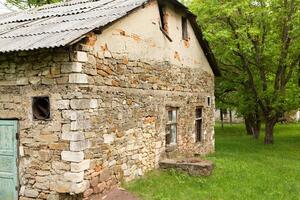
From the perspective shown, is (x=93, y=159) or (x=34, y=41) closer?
(x=34, y=41)

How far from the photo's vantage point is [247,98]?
18.3 m

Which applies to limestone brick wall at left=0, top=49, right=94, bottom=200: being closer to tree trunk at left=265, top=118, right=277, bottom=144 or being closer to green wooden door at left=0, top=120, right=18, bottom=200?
green wooden door at left=0, top=120, right=18, bottom=200

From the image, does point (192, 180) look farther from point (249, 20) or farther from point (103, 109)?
point (249, 20)

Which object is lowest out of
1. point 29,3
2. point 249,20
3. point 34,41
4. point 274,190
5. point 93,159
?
point 274,190

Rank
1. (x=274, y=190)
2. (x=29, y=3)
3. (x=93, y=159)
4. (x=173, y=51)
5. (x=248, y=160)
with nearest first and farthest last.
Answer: (x=93, y=159) < (x=274, y=190) < (x=173, y=51) < (x=248, y=160) < (x=29, y=3)

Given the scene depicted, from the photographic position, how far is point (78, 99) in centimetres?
681

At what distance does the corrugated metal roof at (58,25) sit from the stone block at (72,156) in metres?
1.96

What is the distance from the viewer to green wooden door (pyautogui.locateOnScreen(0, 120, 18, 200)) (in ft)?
23.8

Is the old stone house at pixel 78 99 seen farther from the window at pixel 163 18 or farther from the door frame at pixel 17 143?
the window at pixel 163 18

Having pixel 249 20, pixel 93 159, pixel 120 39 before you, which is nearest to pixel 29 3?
pixel 249 20

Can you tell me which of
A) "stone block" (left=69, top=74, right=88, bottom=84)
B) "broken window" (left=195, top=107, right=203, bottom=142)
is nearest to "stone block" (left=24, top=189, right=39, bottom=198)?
"stone block" (left=69, top=74, right=88, bottom=84)

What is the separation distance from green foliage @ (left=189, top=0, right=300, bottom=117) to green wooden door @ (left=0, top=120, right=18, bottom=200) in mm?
9381

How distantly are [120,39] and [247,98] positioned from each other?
38.2 feet

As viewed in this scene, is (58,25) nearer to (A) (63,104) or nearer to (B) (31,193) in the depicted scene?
(A) (63,104)
